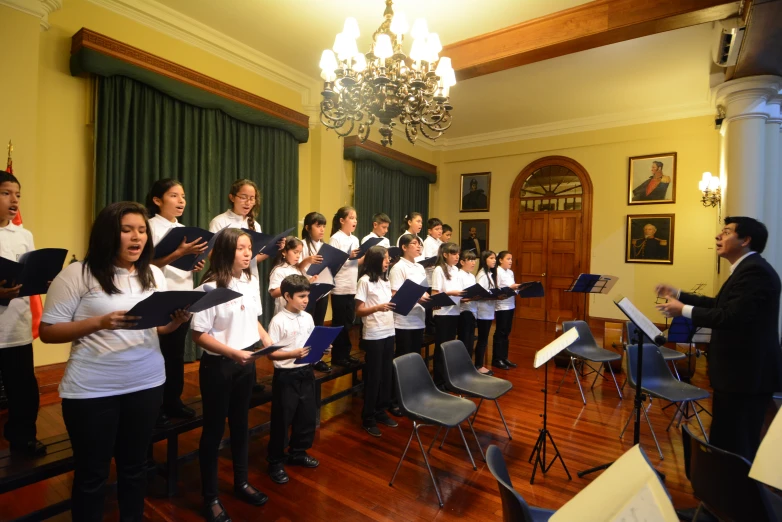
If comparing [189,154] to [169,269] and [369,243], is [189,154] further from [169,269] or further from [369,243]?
[169,269]

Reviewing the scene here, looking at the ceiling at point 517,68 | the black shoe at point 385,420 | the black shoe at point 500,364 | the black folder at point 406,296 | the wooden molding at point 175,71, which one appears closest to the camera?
the black folder at point 406,296

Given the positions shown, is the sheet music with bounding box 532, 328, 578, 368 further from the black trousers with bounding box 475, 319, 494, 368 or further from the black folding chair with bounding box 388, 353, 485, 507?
the black trousers with bounding box 475, 319, 494, 368

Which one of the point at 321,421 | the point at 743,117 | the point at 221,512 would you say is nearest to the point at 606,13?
the point at 743,117

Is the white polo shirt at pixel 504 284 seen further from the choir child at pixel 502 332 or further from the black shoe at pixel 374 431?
the black shoe at pixel 374 431

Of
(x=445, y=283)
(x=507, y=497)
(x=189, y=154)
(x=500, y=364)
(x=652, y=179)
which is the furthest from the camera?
(x=652, y=179)

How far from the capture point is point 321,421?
337cm

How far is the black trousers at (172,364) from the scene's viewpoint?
2406 millimetres

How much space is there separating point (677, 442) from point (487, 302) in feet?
6.93

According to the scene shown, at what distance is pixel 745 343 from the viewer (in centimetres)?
210

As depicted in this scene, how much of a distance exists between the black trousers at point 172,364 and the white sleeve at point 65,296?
90cm

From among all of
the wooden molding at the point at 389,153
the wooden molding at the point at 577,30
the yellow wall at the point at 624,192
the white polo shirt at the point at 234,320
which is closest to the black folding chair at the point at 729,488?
the white polo shirt at the point at 234,320

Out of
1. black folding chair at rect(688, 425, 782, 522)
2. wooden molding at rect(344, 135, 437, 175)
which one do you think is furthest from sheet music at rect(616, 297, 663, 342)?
wooden molding at rect(344, 135, 437, 175)

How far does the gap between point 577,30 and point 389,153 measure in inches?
155

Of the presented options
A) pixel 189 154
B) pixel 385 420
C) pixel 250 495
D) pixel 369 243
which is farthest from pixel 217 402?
pixel 189 154
